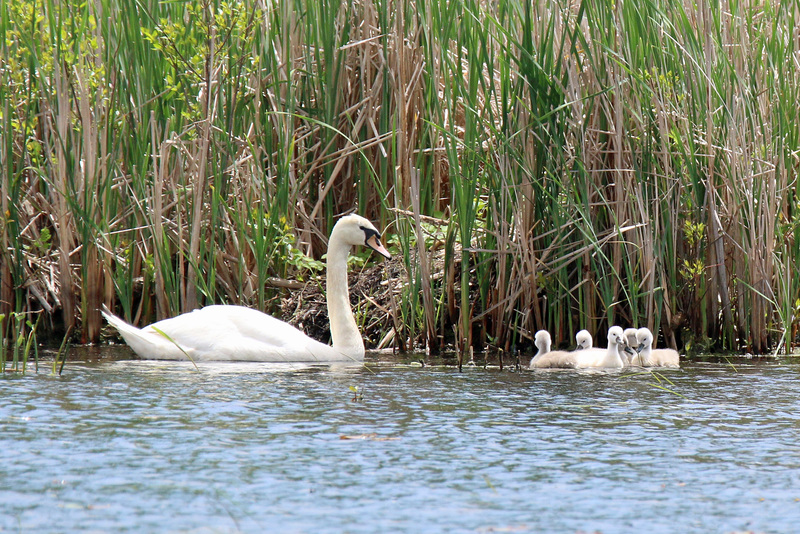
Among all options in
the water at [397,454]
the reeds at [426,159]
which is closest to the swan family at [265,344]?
the reeds at [426,159]

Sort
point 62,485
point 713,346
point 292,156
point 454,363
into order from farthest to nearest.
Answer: point 292,156 < point 713,346 < point 454,363 < point 62,485

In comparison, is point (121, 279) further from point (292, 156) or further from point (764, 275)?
point (764, 275)

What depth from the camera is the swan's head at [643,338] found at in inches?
Answer: 279

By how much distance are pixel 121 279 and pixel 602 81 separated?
3.62m

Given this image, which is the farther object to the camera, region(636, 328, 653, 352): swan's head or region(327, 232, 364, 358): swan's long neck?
region(327, 232, 364, 358): swan's long neck

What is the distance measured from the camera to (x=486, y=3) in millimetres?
7969

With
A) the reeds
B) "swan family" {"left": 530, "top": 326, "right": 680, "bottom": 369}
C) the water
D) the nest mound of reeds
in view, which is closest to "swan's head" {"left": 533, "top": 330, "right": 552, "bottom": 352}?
"swan family" {"left": 530, "top": 326, "right": 680, "bottom": 369}

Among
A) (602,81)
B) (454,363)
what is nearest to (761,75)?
(602,81)

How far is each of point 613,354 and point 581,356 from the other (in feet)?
0.71

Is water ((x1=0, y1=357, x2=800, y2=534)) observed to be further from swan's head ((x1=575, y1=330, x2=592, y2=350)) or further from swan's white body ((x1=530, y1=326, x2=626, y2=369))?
swan's head ((x1=575, y1=330, x2=592, y2=350))

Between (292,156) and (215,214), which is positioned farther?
(292,156)

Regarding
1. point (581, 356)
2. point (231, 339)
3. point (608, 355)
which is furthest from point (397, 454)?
point (231, 339)

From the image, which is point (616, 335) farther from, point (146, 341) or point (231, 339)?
point (146, 341)

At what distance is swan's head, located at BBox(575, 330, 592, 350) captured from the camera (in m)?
7.19
